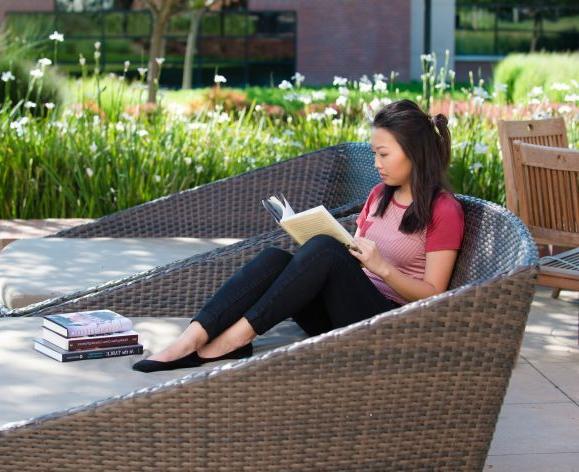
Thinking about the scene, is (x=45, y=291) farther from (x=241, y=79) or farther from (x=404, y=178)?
(x=241, y=79)

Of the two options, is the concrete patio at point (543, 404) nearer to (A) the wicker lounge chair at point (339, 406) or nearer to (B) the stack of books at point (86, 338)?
(A) the wicker lounge chair at point (339, 406)

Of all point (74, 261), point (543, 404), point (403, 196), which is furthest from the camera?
point (74, 261)

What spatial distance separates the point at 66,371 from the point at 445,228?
1237 mm

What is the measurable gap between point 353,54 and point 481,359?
27319mm

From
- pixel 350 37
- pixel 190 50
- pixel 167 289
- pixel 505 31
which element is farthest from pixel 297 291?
pixel 505 31

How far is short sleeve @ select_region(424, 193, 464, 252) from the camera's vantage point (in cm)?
368

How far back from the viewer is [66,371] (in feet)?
11.3

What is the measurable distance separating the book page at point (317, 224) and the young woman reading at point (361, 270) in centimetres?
3

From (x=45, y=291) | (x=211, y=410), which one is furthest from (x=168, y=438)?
(x=45, y=291)

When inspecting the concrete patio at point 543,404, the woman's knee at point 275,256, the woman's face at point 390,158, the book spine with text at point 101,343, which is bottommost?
the concrete patio at point 543,404

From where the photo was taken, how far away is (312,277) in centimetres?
362

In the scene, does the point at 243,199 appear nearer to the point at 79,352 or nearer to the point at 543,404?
the point at 543,404

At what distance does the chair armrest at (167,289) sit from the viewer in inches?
166

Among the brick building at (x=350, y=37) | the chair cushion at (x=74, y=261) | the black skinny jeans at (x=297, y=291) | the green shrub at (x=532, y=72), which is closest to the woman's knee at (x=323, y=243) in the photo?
the black skinny jeans at (x=297, y=291)
